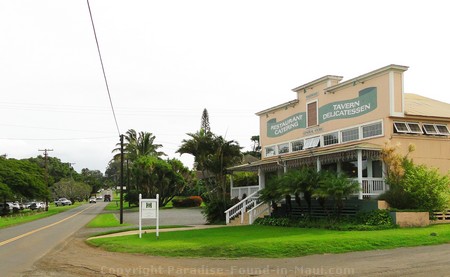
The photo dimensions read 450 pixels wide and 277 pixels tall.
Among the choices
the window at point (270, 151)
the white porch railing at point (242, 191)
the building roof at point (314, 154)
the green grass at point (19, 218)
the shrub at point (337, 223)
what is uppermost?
the window at point (270, 151)

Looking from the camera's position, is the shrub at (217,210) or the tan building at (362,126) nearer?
the tan building at (362,126)

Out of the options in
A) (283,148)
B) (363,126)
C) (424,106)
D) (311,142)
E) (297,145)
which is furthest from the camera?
(283,148)

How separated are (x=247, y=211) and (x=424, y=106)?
37.2 feet

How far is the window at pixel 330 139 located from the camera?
90.1 ft

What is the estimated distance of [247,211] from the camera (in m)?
29.2

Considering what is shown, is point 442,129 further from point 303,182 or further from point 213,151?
point 213,151

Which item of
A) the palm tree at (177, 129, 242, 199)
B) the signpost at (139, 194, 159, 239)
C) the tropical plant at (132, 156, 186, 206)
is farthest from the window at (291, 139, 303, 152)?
the tropical plant at (132, 156, 186, 206)

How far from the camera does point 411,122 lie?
24406 mm

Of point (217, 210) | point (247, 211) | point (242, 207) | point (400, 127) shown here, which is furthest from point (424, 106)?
point (217, 210)

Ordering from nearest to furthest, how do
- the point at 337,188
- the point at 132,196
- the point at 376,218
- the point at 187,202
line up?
the point at 376,218
the point at 337,188
the point at 187,202
the point at 132,196

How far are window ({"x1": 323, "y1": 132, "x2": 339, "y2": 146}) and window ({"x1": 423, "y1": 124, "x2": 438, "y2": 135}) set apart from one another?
4610mm

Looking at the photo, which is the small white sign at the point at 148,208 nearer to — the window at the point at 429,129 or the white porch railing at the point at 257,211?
the white porch railing at the point at 257,211

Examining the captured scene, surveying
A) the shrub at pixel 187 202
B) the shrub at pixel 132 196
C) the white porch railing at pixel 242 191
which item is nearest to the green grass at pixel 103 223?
the white porch railing at pixel 242 191

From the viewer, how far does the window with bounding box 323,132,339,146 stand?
90.1 ft
